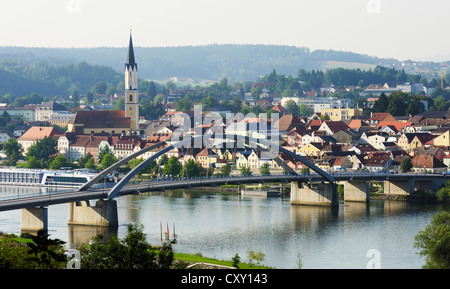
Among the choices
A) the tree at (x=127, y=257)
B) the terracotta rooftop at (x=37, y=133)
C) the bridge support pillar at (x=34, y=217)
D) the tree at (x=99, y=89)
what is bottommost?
the bridge support pillar at (x=34, y=217)

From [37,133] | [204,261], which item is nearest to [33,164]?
[37,133]

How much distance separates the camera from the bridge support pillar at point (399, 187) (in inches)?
1377

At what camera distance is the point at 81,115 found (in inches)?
2450

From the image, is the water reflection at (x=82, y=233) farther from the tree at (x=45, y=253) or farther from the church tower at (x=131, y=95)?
the church tower at (x=131, y=95)

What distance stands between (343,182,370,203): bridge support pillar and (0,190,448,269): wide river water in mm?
450

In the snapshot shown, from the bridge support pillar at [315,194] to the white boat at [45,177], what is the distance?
28.2ft

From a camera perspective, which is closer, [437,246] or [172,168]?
[437,246]

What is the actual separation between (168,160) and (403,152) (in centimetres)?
1048

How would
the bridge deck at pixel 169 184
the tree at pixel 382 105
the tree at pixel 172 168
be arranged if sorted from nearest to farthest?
the bridge deck at pixel 169 184
the tree at pixel 172 168
the tree at pixel 382 105

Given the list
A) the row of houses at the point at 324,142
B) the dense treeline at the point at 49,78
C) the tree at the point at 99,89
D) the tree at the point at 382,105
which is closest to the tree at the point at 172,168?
the row of houses at the point at 324,142

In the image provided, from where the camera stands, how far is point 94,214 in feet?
86.5

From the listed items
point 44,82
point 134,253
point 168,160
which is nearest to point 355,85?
point 44,82

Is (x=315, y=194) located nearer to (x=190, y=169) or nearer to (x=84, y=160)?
(x=190, y=169)

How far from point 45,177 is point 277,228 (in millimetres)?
14990
